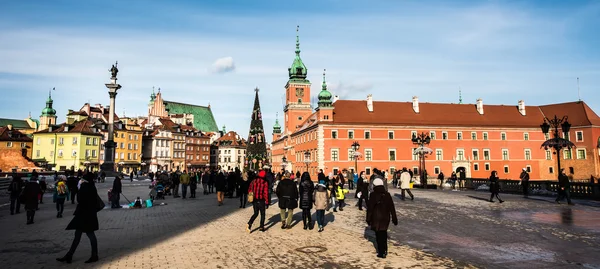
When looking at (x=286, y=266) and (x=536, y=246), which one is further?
(x=536, y=246)

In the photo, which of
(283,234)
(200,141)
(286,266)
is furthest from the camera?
(200,141)

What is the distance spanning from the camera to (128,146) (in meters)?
88.8

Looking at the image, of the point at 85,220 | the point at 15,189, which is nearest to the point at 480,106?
the point at 15,189

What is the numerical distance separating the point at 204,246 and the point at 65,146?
80.5 metres

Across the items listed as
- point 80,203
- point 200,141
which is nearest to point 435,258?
point 80,203

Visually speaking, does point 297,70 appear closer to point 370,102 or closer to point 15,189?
point 370,102

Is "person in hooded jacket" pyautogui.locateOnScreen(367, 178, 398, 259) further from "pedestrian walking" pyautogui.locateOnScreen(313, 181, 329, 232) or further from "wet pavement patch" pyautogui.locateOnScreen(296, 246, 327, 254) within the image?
"pedestrian walking" pyautogui.locateOnScreen(313, 181, 329, 232)

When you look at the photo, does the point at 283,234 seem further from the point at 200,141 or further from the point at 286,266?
the point at 200,141

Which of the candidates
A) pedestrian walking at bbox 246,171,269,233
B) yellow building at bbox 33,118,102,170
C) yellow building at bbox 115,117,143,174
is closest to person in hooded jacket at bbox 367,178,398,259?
pedestrian walking at bbox 246,171,269,233

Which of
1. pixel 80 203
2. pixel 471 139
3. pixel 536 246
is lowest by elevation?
pixel 536 246

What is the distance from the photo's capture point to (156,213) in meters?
16.4

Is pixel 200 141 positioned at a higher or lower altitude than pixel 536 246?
higher

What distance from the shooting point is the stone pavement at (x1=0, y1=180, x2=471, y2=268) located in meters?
7.80

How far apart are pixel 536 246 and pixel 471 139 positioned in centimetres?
5954
